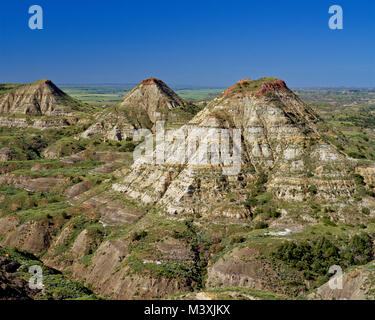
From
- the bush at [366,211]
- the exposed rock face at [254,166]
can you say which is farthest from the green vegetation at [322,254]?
the exposed rock face at [254,166]

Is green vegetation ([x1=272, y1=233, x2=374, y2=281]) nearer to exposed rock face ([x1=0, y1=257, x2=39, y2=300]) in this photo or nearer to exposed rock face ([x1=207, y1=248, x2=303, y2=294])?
exposed rock face ([x1=207, y1=248, x2=303, y2=294])

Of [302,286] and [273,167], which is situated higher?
[273,167]

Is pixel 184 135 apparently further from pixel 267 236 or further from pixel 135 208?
pixel 267 236

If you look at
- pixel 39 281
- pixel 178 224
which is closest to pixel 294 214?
pixel 178 224

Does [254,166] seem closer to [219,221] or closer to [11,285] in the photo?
[219,221]

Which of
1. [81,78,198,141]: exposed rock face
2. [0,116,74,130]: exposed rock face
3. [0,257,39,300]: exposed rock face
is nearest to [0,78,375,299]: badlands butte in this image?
[0,257,39,300]: exposed rock face

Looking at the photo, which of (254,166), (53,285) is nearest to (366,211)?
(254,166)

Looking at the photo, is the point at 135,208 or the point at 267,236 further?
the point at 135,208
